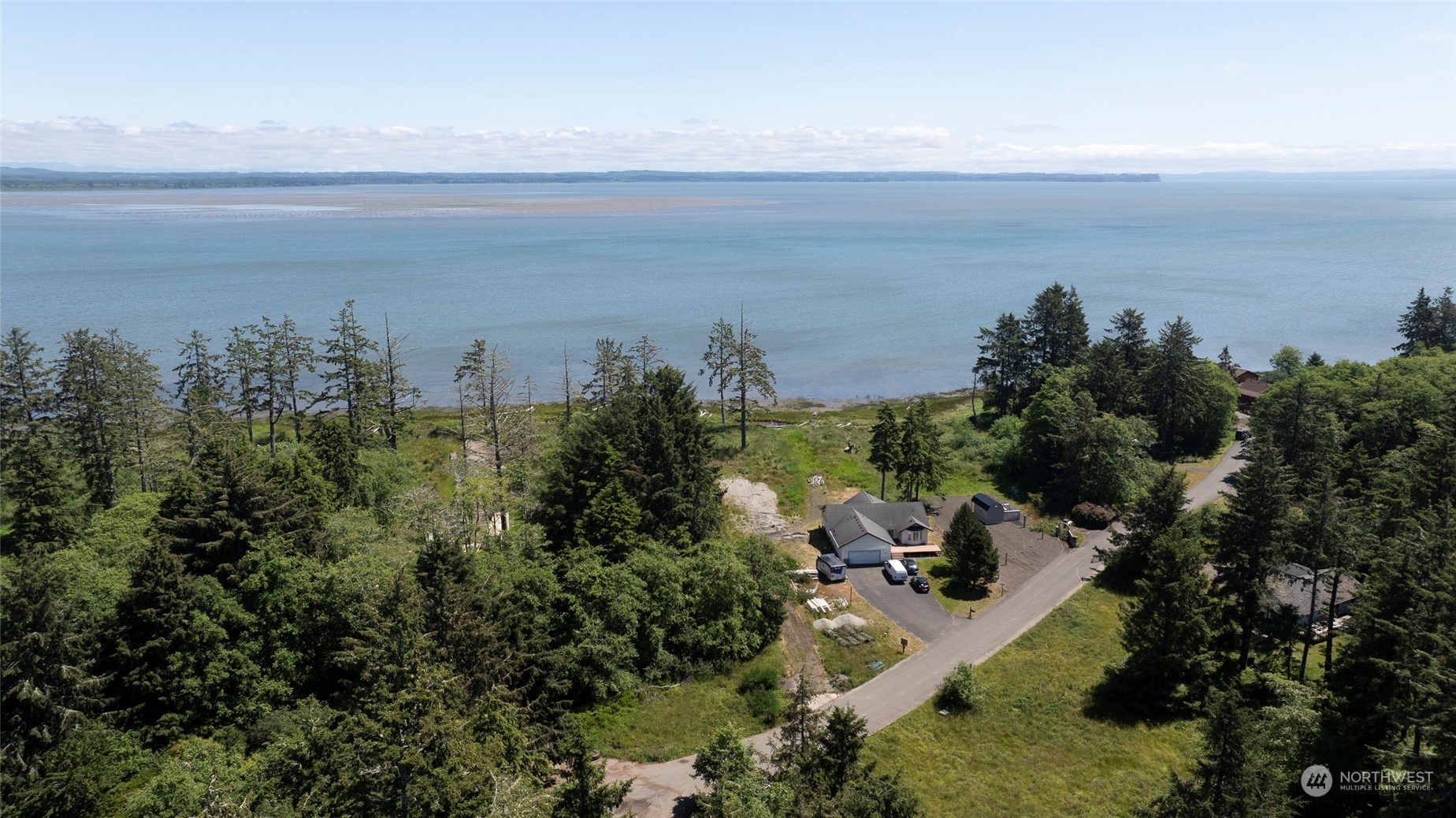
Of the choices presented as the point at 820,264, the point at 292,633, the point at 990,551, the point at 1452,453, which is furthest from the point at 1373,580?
the point at 820,264

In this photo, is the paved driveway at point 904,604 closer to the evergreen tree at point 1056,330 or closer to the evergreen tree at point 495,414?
the evergreen tree at point 495,414

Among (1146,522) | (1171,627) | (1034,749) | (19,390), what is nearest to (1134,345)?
(1146,522)

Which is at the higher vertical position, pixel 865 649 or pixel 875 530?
pixel 875 530

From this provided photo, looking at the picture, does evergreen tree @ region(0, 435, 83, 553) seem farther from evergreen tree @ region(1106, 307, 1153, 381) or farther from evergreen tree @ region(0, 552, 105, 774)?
evergreen tree @ region(1106, 307, 1153, 381)

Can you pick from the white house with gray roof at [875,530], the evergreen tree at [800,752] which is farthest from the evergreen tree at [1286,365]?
the evergreen tree at [800,752]

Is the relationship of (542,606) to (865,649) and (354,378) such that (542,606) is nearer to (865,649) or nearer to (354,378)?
(865,649)

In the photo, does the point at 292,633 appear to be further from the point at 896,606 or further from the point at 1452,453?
the point at 1452,453

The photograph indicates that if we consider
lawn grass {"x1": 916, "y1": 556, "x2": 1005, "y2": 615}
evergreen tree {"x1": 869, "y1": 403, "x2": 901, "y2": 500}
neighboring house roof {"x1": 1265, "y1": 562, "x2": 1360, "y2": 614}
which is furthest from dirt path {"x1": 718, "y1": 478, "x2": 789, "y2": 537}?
neighboring house roof {"x1": 1265, "y1": 562, "x2": 1360, "y2": 614}
